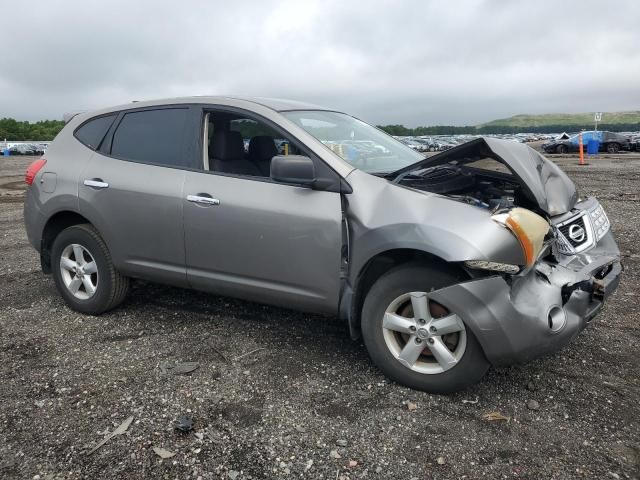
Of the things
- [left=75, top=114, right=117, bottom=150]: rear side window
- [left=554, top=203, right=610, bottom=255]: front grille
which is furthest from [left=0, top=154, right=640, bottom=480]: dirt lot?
[left=75, top=114, right=117, bottom=150]: rear side window

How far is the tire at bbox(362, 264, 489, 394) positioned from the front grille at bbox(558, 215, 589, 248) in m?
0.96

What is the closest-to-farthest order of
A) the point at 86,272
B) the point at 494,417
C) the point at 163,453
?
the point at 163,453
the point at 494,417
the point at 86,272

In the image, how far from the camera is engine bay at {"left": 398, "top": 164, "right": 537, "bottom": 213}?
3.41m

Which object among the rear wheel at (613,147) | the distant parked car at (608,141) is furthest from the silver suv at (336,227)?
the rear wheel at (613,147)

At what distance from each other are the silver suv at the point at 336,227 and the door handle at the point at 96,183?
0.02 meters

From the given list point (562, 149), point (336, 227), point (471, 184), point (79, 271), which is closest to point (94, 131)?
point (79, 271)

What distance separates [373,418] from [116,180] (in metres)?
2.63

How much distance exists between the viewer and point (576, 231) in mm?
3531

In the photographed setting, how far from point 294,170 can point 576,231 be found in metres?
1.86

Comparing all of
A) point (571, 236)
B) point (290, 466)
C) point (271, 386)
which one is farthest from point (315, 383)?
point (571, 236)

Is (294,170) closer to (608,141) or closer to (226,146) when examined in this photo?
(226,146)

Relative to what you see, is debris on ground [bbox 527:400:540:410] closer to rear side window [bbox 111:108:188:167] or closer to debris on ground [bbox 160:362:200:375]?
debris on ground [bbox 160:362:200:375]

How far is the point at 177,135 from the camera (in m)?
A: 4.07

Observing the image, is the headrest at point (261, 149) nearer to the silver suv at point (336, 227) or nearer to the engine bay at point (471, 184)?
the silver suv at point (336, 227)
